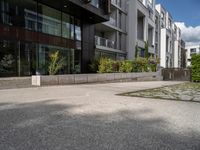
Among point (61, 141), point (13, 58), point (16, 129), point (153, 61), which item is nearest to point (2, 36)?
point (13, 58)

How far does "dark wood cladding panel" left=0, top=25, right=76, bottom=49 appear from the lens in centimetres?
1313

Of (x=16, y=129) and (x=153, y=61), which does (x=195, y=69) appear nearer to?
(x=153, y=61)

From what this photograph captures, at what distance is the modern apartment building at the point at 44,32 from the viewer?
13.4m

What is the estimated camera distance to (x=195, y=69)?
22172mm

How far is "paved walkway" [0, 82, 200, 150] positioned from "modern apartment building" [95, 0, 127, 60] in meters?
17.8

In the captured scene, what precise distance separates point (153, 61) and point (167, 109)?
19.7m

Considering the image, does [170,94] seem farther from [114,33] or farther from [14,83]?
[114,33]

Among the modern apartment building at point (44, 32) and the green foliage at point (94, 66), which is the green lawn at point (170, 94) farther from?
the green foliage at point (94, 66)

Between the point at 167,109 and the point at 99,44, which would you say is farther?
the point at 99,44

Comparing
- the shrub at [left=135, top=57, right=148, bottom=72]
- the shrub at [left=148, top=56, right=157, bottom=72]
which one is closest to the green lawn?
the shrub at [left=135, top=57, right=148, bottom=72]

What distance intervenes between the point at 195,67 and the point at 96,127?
20385 millimetres

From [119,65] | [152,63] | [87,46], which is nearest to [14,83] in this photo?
[87,46]

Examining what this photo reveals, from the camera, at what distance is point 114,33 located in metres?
27.9

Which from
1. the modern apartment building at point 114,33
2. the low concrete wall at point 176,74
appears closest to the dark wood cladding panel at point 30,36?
the modern apartment building at point 114,33
